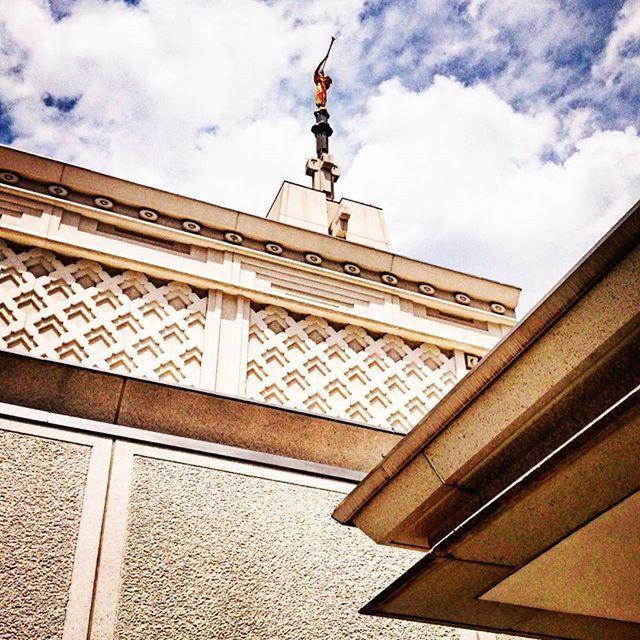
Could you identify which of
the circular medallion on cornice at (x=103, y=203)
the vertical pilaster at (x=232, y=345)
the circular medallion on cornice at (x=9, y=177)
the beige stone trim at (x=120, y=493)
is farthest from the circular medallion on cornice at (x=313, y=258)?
the circular medallion on cornice at (x=9, y=177)

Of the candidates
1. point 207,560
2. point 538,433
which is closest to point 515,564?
point 538,433

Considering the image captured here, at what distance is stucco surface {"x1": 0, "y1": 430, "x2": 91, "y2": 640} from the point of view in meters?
3.75

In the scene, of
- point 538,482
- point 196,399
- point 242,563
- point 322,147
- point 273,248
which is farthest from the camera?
point 322,147

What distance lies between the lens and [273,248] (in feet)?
19.4

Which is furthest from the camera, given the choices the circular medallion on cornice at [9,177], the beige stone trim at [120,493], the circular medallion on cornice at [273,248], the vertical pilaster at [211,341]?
the circular medallion on cornice at [273,248]

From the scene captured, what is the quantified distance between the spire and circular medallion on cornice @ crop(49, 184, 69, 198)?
3.42 meters

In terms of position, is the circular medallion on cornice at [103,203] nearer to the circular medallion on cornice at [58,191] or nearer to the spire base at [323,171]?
the circular medallion on cornice at [58,191]

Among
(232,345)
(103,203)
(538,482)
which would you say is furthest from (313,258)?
(538,482)

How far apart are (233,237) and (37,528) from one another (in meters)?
2.65

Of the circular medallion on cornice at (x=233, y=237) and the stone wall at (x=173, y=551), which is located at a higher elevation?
the circular medallion on cornice at (x=233, y=237)

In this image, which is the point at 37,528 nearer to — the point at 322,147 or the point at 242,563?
the point at 242,563

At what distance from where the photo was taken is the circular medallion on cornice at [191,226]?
5.71 m

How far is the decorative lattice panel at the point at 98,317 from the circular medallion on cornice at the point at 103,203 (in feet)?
1.51

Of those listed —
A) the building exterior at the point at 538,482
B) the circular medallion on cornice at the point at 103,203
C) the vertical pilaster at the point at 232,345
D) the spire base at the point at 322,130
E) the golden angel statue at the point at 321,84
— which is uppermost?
the golden angel statue at the point at 321,84
